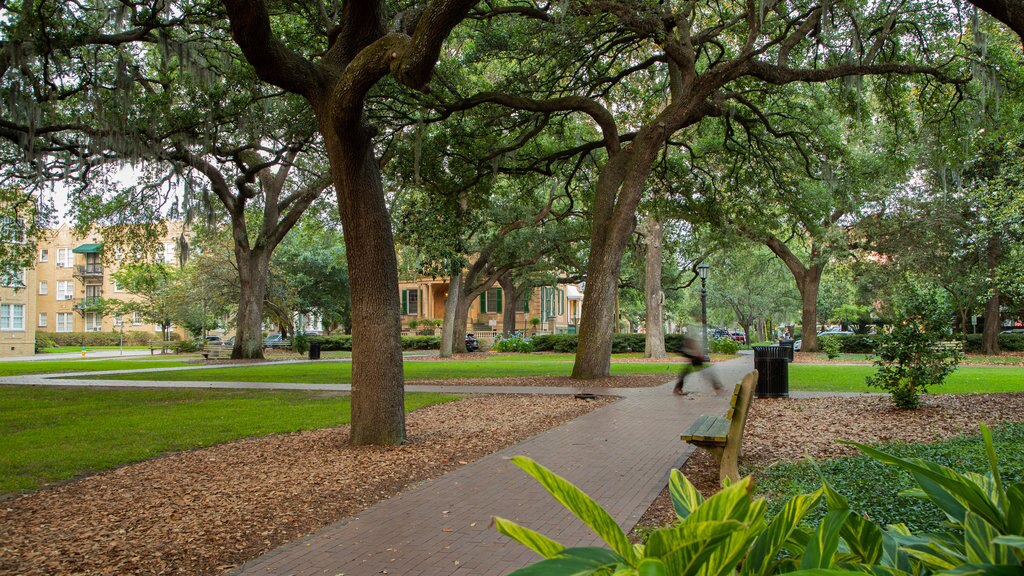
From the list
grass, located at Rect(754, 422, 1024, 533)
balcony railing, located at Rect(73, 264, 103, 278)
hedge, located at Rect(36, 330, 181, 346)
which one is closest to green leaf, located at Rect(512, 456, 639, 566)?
grass, located at Rect(754, 422, 1024, 533)

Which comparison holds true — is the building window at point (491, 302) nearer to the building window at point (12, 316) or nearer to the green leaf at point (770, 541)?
the building window at point (12, 316)

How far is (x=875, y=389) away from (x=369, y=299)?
1242 centimetres

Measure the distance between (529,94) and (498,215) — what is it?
13.9 meters

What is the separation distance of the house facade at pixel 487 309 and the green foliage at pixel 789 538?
53026 mm

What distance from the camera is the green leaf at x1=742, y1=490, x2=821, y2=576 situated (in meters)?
1.37

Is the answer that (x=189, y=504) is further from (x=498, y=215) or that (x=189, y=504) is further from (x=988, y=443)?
(x=498, y=215)

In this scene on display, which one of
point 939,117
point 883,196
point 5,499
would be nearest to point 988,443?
point 5,499

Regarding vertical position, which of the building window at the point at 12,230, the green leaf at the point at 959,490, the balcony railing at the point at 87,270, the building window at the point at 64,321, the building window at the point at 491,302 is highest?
the balcony railing at the point at 87,270

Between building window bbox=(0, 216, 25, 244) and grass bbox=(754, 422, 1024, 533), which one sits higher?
building window bbox=(0, 216, 25, 244)

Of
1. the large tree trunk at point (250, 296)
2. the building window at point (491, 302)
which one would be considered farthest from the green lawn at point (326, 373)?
the building window at point (491, 302)

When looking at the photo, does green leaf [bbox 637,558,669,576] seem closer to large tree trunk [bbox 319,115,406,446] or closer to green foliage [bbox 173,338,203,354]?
large tree trunk [bbox 319,115,406,446]

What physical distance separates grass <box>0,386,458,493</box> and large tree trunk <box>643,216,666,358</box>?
16192 millimetres

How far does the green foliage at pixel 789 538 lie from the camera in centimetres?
119

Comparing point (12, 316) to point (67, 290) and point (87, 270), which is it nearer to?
point (87, 270)
